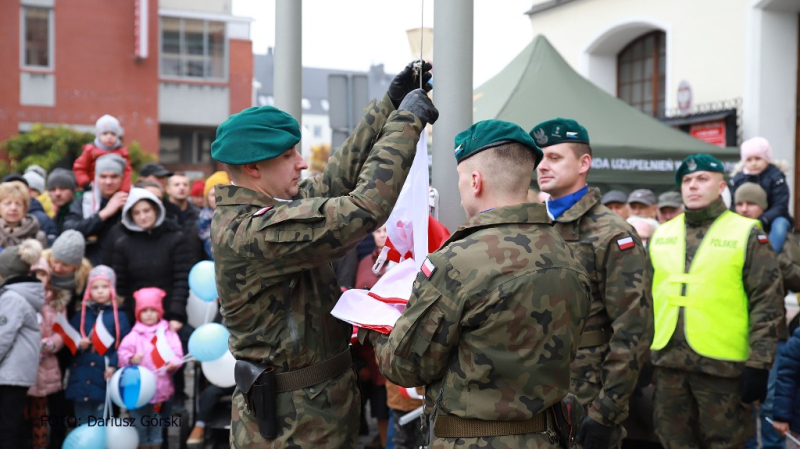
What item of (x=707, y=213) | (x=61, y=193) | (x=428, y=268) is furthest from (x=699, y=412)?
(x=61, y=193)

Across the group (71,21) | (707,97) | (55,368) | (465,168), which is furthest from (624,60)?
(71,21)

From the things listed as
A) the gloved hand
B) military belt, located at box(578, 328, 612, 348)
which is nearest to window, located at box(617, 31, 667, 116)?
military belt, located at box(578, 328, 612, 348)

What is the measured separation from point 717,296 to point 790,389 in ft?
2.61

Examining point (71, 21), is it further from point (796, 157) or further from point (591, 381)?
point (591, 381)

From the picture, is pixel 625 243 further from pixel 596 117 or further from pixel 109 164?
pixel 596 117

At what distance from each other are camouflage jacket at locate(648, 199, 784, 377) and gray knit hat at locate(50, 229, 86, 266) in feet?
12.9

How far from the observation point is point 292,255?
252 cm

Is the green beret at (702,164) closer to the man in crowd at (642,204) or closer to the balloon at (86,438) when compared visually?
the man in crowd at (642,204)

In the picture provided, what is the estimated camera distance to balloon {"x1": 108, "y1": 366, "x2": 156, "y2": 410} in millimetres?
5176

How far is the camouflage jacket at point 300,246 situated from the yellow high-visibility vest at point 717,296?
7.41 feet

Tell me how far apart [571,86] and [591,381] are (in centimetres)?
679

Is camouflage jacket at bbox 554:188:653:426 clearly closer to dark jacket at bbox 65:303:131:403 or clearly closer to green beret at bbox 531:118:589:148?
green beret at bbox 531:118:589:148

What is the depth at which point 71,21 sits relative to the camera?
23953 millimetres

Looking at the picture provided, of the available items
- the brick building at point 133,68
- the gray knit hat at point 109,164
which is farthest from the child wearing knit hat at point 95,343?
the brick building at point 133,68
